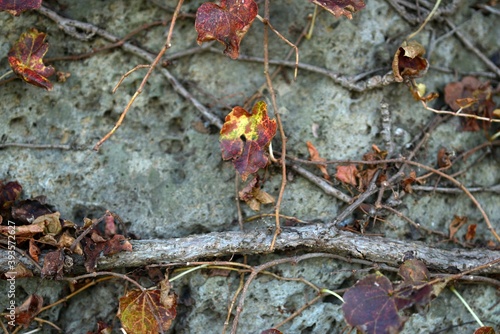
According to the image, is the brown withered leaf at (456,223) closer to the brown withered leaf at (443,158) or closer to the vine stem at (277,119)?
the brown withered leaf at (443,158)

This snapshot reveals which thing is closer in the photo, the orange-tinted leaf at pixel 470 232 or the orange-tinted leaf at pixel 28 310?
the orange-tinted leaf at pixel 28 310

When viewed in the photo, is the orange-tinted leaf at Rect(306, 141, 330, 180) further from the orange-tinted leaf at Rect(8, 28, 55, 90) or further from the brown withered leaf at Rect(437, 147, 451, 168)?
the orange-tinted leaf at Rect(8, 28, 55, 90)

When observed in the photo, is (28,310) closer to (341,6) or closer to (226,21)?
(226,21)

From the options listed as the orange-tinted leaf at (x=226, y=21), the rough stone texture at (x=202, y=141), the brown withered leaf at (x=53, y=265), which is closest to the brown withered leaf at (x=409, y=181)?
the rough stone texture at (x=202, y=141)

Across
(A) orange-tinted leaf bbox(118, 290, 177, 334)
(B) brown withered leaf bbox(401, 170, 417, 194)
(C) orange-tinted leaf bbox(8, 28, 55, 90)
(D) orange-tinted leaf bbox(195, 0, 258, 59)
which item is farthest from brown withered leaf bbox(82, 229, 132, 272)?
(B) brown withered leaf bbox(401, 170, 417, 194)

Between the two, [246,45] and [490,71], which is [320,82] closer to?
[246,45]

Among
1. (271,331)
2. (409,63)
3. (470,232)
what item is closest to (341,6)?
(409,63)

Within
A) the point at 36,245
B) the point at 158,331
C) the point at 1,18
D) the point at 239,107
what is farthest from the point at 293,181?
the point at 1,18

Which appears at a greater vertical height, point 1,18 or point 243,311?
point 1,18
